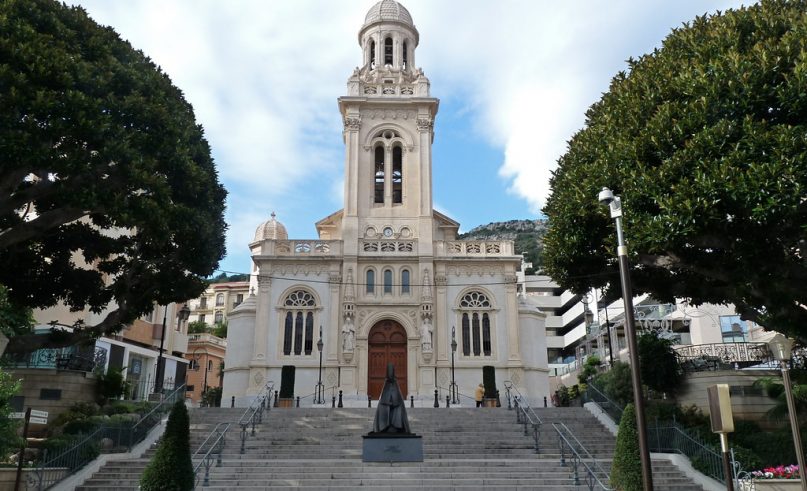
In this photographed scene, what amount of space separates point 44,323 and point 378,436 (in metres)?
18.1

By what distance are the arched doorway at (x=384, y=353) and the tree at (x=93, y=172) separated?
15.2 metres

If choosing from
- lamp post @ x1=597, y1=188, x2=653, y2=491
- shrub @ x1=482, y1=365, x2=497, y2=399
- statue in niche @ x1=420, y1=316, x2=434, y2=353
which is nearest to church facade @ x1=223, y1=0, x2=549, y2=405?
statue in niche @ x1=420, y1=316, x2=434, y2=353

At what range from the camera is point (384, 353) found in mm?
34375

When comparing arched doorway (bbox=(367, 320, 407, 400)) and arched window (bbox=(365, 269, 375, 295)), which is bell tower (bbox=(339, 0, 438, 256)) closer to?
arched window (bbox=(365, 269, 375, 295))

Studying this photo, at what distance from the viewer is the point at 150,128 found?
1730cm

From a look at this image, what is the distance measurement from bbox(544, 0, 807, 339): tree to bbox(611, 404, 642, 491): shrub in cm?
443

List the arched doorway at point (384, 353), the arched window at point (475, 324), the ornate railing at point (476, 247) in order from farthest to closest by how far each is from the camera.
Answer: the ornate railing at point (476, 247), the arched window at point (475, 324), the arched doorway at point (384, 353)

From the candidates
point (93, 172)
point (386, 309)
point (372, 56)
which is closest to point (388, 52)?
point (372, 56)

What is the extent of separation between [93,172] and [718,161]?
14.6m

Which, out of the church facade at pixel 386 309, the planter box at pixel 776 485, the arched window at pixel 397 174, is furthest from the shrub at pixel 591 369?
the planter box at pixel 776 485

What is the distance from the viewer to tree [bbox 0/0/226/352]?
1488 centimetres

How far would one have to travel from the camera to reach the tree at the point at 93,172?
586 inches

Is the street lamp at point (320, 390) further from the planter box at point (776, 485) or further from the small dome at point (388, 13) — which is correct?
the small dome at point (388, 13)

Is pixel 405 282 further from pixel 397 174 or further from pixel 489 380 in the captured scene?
pixel 397 174
